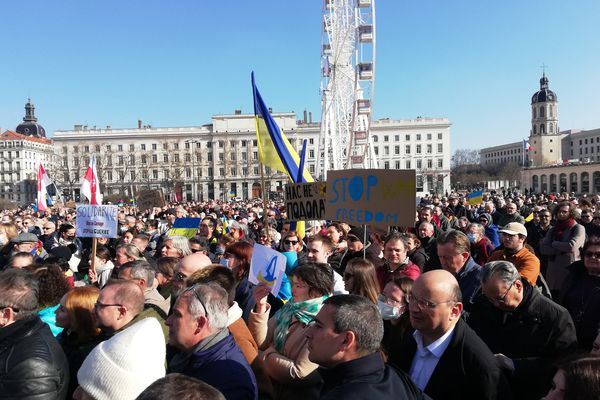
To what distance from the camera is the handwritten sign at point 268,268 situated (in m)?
3.90

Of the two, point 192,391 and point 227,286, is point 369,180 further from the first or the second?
point 192,391

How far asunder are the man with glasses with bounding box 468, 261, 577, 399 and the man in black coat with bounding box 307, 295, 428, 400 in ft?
3.49

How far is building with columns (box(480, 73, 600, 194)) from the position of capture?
6894 centimetres

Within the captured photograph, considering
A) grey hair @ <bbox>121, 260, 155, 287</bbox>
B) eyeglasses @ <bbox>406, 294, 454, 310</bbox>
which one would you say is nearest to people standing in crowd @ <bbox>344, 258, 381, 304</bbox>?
eyeglasses @ <bbox>406, 294, 454, 310</bbox>

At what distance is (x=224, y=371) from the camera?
8.07ft

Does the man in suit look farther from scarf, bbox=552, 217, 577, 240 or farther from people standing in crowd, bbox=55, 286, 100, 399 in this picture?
scarf, bbox=552, 217, 577, 240

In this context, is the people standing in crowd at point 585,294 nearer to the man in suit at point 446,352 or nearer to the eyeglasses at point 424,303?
the man in suit at point 446,352

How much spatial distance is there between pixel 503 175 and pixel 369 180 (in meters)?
99.3

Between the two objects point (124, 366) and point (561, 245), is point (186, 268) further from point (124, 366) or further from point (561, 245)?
point (561, 245)

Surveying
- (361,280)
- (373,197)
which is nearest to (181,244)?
(373,197)

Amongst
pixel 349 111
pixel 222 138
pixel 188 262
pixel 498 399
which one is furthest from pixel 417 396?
pixel 222 138

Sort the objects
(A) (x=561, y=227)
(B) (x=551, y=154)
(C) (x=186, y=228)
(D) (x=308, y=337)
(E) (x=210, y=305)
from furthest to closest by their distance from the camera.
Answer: (B) (x=551, y=154), (C) (x=186, y=228), (A) (x=561, y=227), (E) (x=210, y=305), (D) (x=308, y=337)

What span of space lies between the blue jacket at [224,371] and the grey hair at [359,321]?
580 mm

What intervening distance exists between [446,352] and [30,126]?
133746 millimetres
